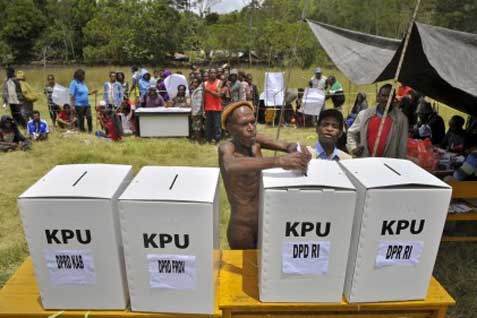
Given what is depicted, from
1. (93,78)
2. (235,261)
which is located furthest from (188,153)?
(93,78)

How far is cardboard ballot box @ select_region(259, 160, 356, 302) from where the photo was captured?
143cm

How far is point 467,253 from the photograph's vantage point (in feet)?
12.6

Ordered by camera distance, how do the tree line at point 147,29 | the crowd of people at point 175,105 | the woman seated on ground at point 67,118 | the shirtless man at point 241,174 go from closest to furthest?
1. the shirtless man at point 241,174
2. the crowd of people at point 175,105
3. the woman seated on ground at point 67,118
4. the tree line at point 147,29

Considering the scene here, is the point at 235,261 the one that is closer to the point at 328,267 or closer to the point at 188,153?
the point at 328,267

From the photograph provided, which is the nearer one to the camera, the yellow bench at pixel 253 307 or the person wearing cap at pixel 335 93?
the yellow bench at pixel 253 307

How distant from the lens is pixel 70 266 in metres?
1.51

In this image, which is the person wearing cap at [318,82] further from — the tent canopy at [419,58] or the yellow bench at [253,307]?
the yellow bench at [253,307]

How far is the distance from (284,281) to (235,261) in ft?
1.29

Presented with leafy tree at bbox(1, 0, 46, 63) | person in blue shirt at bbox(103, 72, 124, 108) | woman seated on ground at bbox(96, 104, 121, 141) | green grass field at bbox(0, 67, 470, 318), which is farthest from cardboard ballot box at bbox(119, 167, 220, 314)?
leafy tree at bbox(1, 0, 46, 63)

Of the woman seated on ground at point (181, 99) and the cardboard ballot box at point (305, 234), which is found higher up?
the cardboard ballot box at point (305, 234)

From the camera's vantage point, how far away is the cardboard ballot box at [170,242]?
4.59 feet

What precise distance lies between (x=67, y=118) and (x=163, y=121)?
238 cm

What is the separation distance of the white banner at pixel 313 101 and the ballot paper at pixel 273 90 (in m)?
0.66

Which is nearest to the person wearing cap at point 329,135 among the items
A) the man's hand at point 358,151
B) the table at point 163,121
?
the man's hand at point 358,151
